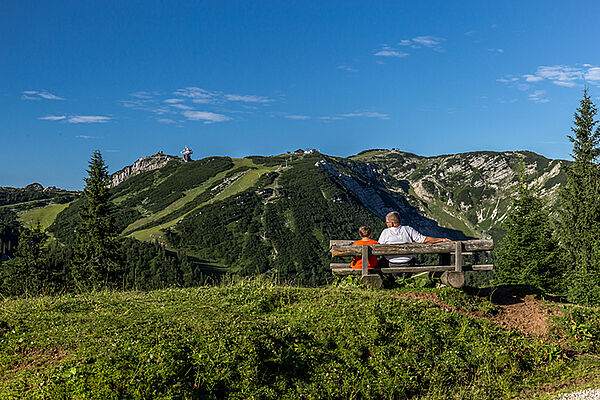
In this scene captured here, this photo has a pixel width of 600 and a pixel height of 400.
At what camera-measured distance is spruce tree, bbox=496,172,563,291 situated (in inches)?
1046

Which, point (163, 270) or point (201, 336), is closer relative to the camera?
point (201, 336)

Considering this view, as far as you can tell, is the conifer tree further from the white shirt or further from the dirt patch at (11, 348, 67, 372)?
the white shirt

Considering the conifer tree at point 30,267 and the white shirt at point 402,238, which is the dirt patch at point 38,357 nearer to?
the white shirt at point 402,238

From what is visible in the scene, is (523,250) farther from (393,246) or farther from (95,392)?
(95,392)

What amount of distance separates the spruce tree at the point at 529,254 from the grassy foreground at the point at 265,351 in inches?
718

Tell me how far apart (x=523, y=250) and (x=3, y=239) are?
223 m

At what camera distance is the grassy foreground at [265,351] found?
23.0 feet

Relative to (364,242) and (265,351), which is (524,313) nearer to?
(364,242)

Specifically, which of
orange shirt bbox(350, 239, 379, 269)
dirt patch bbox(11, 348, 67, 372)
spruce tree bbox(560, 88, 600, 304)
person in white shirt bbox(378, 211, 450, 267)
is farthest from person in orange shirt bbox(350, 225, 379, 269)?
spruce tree bbox(560, 88, 600, 304)

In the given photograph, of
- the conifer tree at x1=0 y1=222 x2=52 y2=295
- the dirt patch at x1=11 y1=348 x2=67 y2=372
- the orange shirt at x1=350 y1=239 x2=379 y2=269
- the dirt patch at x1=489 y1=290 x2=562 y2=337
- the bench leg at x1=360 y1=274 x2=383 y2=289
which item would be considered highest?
the orange shirt at x1=350 y1=239 x2=379 y2=269

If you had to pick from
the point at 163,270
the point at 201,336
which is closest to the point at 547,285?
the point at 201,336

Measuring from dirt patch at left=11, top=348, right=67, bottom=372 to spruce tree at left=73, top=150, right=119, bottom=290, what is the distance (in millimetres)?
35677

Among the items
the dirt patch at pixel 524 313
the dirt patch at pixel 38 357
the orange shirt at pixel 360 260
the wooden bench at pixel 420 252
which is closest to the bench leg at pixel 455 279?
the wooden bench at pixel 420 252

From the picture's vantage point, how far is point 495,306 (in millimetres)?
11234
